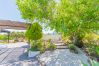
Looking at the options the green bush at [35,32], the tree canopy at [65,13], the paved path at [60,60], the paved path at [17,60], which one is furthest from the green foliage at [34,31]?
the paved path at [60,60]

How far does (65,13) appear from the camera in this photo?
1545 cm

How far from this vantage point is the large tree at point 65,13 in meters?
15.0

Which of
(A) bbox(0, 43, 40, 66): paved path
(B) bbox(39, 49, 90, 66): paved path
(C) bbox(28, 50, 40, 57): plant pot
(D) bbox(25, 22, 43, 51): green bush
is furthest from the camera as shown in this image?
(D) bbox(25, 22, 43, 51): green bush

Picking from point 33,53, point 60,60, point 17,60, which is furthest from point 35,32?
point 60,60

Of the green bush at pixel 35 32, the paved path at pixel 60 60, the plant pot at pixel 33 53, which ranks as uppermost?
the green bush at pixel 35 32

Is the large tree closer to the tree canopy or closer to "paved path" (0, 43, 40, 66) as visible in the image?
the tree canopy

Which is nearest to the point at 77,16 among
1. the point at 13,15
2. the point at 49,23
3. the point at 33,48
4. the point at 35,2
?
the point at 49,23

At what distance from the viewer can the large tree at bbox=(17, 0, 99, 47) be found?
15031mm

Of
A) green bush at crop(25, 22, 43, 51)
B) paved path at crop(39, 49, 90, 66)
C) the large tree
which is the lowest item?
paved path at crop(39, 49, 90, 66)

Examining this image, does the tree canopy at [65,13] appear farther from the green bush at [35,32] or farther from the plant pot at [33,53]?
the plant pot at [33,53]

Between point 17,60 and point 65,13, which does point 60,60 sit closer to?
point 17,60

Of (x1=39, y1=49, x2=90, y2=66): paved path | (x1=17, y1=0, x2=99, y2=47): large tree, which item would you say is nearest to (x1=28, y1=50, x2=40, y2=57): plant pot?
(x1=39, y1=49, x2=90, y2=66): paved path

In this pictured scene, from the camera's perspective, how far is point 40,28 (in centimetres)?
1836

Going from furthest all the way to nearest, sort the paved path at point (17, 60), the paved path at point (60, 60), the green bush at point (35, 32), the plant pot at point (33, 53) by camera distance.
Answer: the green bush at point (35, 32) < the plant pot at point (33, 53) < the paved path at point (17, 60) < the paved path at point (60, 60)
